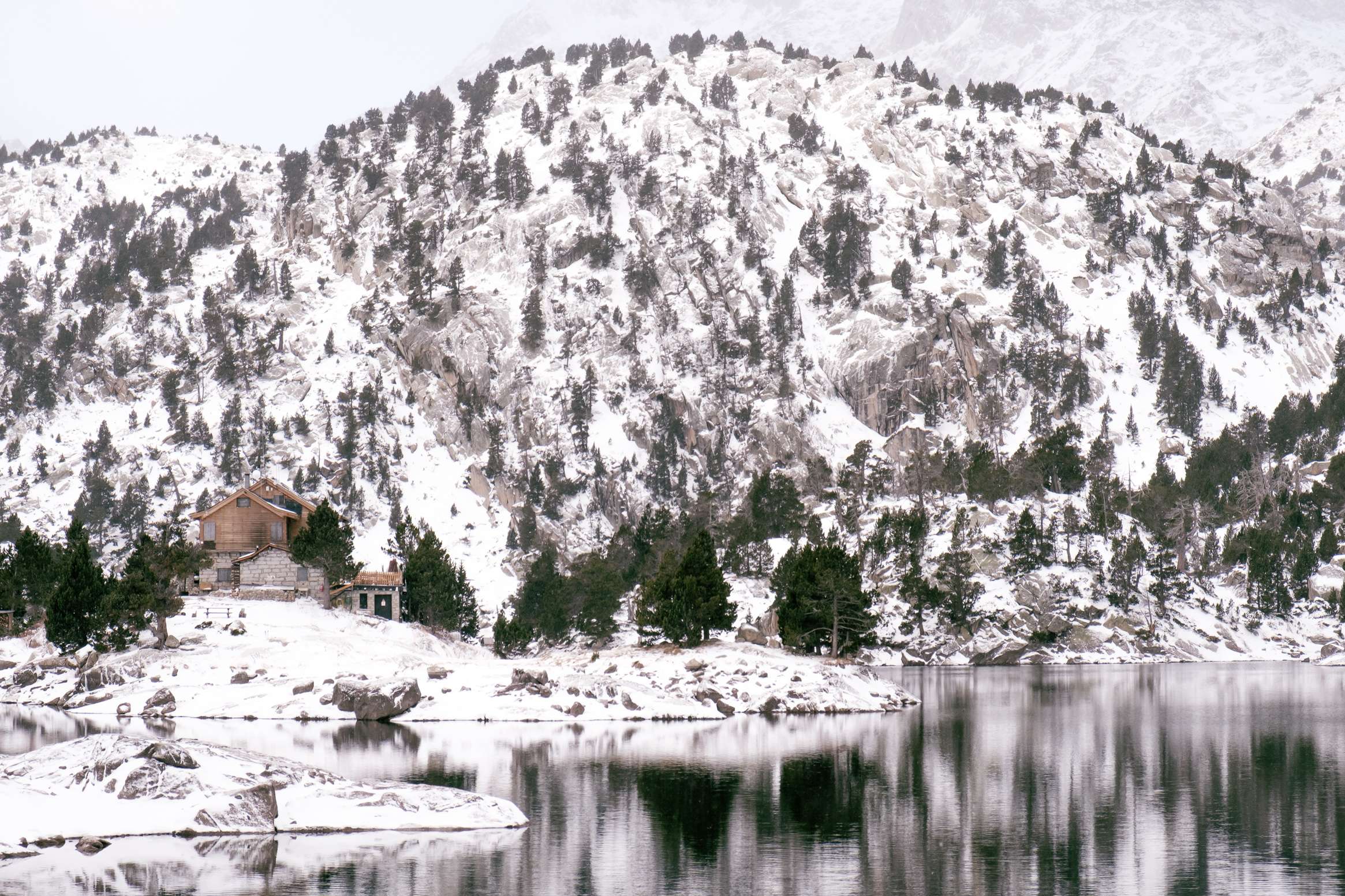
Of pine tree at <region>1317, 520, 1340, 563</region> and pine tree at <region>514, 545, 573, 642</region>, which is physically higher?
pine tree at <region>1317, 520, 1340, 563</region>

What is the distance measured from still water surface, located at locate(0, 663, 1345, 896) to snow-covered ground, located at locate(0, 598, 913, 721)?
3.57m

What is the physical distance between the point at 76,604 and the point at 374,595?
24854mm

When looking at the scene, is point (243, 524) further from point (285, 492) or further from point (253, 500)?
point (285, 492)

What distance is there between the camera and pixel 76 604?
8738cm

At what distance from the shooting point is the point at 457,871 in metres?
37.3

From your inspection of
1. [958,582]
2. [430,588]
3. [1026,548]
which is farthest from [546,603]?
[1026,548]

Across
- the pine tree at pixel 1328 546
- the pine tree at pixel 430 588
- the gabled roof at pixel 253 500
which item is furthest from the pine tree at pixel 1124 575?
the gabled roof at pixel 253 500

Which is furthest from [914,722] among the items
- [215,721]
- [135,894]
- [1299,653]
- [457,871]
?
[1299,653]

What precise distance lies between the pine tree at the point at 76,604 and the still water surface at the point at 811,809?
1005cm

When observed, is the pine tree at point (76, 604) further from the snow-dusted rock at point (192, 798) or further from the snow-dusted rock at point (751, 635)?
the snow-dusted rock at point (751, 635)

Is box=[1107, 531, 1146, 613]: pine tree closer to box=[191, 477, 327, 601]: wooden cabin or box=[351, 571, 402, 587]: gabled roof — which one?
box=[351, 571, 402, 587]: gabled roof

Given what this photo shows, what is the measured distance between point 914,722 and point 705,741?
54.8ft

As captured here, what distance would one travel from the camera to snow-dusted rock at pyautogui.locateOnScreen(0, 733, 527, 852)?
138 ft

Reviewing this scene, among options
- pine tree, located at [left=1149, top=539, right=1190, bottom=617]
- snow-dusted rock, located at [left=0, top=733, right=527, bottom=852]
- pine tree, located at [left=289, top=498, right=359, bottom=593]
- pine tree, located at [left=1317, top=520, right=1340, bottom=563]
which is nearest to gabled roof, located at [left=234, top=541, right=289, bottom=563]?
pine tree, located at [left=289, top=498, right=359, bottom=593]
